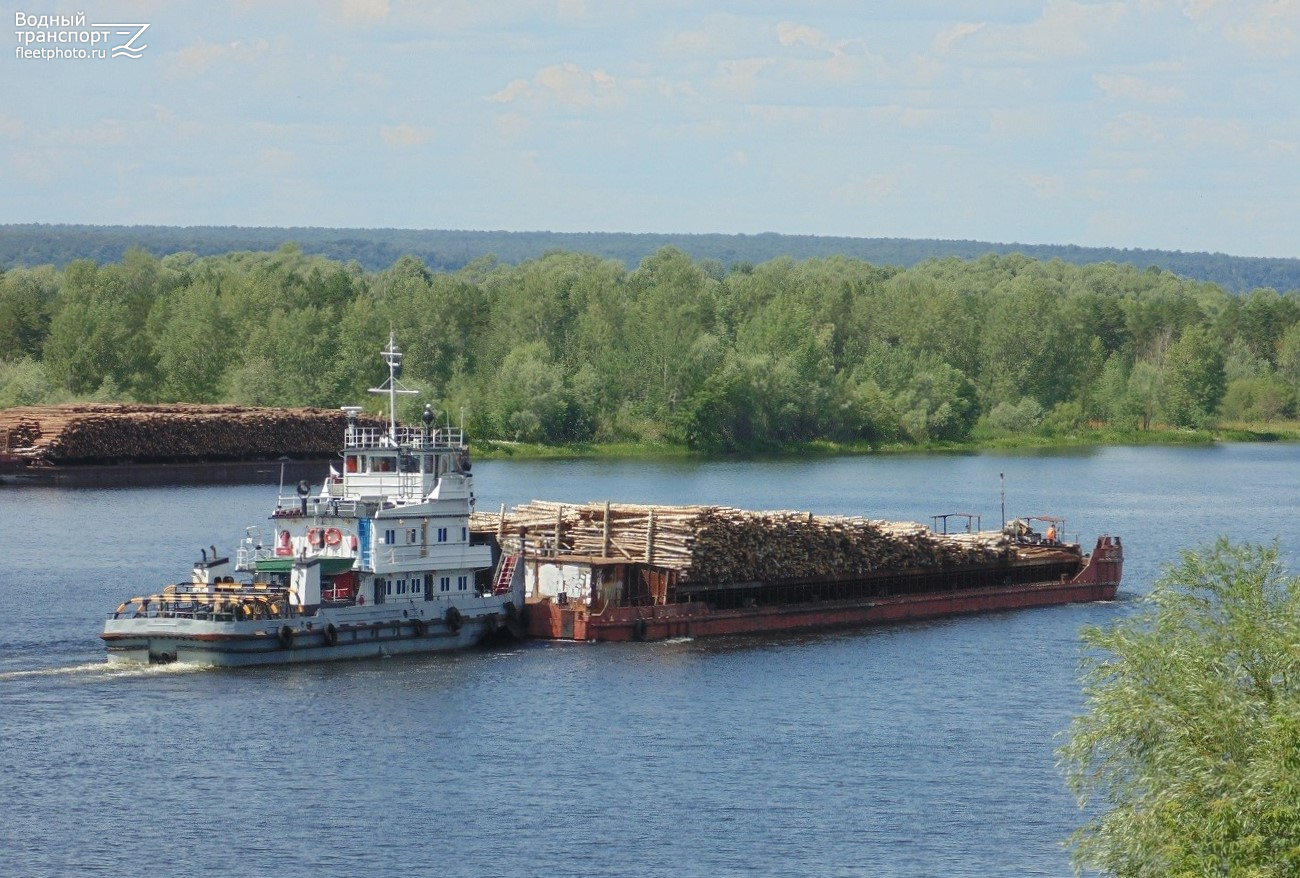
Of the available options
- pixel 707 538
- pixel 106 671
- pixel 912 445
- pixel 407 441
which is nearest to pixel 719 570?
pixel 707 538

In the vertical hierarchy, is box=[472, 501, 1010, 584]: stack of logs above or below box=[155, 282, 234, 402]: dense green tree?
below

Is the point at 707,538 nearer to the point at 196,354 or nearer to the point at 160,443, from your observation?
the point at 160,443

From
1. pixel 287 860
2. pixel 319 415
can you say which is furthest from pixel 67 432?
pixel 287 860

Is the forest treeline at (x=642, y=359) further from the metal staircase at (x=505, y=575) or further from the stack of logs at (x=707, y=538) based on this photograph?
the metal staircase at (x=505, y=575)

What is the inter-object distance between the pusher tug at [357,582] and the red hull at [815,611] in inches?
66.4

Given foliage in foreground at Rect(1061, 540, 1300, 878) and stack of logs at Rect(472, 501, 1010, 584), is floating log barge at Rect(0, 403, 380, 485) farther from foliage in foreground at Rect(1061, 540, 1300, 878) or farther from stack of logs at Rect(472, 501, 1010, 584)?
foliage in foreground at Rect(1061, 540, 1300, 878)

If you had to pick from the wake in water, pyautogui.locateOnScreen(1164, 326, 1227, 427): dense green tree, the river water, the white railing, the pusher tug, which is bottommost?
the river water

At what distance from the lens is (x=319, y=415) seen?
140625mm

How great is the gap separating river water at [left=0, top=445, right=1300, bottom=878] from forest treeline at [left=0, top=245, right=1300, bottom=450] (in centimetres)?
8412

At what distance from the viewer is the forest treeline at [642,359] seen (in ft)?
503

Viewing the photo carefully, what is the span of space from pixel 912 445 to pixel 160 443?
57.5m

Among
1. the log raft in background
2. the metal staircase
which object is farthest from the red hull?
the log raft in background

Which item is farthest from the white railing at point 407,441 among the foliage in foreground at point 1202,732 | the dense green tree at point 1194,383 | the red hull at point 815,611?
the dense green tree at point 1194,383

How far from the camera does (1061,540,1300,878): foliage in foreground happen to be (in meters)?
26.8
